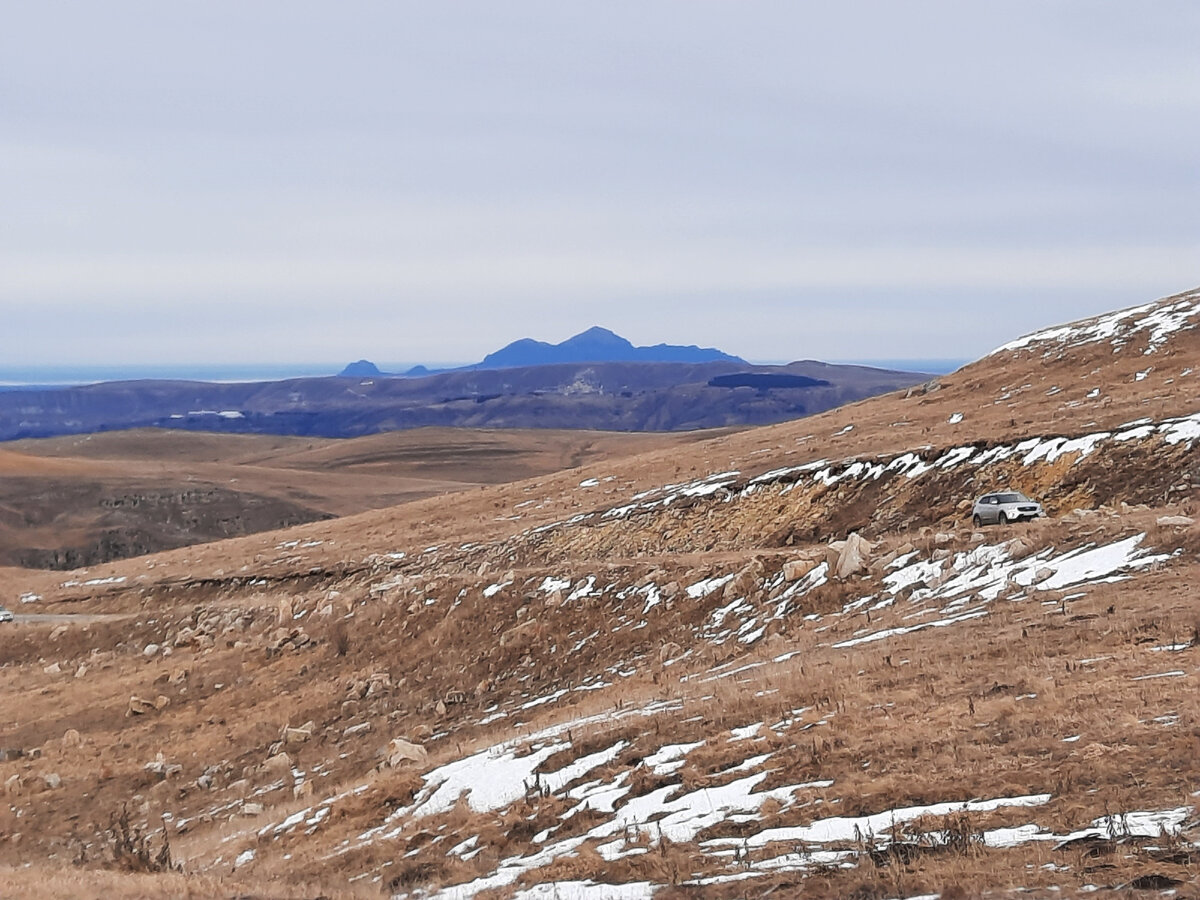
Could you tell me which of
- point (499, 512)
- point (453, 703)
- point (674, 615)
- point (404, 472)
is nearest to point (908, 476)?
point (674, 615)

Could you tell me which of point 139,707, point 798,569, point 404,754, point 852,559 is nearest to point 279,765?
point 404,754

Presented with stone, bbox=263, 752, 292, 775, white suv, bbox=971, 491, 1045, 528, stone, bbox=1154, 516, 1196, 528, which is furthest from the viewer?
white suv, bbox=971, 491, 1045, 528

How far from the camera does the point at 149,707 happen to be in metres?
25.5

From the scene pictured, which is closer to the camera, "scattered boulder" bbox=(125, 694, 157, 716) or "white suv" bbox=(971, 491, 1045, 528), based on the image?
"white suv" bbox=(971, 491, 1045, 528)

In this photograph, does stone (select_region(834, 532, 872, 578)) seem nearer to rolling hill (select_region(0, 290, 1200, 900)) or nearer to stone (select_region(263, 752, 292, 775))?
rolling hill (select_region(0, 290, 1200, 900))

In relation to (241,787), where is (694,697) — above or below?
above

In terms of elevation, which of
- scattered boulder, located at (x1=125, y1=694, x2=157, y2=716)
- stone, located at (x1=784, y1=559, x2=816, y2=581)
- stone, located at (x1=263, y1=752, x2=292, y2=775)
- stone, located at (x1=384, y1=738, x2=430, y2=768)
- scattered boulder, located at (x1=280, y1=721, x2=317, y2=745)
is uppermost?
stone, located at (x1=784, y1=559, x2=816, y2=581)

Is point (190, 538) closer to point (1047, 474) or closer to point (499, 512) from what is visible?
point (499, 512)

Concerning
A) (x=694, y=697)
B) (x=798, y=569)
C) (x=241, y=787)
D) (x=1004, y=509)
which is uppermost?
(x=1004, y=509)

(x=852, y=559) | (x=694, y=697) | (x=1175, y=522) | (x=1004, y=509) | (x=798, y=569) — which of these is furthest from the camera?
(x=1004, y=509)

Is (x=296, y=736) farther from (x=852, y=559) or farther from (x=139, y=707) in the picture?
(x=852, y=559)

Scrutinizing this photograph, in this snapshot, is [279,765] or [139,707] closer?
[279,765]

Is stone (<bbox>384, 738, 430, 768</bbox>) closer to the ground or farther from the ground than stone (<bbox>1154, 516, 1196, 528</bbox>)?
closer to the ground

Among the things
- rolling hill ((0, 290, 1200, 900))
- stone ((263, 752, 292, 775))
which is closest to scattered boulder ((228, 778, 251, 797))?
rolling hill ((0, 290, 1200, 900))
